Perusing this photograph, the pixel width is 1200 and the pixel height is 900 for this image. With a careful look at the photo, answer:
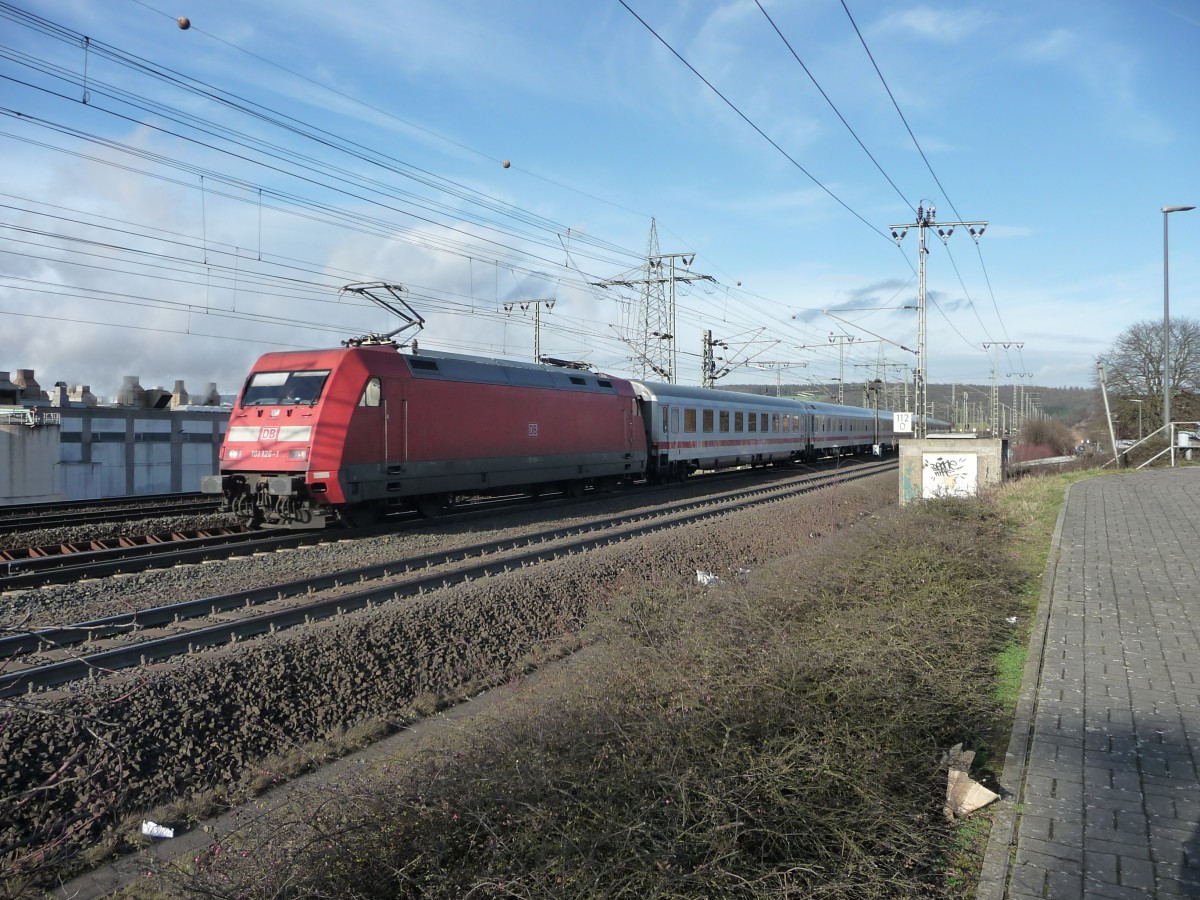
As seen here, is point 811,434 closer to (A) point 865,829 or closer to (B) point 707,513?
(B) point 707,513

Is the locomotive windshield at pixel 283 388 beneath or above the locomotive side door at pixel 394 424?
above

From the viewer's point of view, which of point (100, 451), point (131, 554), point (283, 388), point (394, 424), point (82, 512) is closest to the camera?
point (131, 554)

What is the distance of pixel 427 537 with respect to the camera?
1429cm

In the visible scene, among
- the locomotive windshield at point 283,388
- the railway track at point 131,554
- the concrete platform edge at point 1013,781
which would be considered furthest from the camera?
the locomotive windshield at point 283,388

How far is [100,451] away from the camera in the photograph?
25.1m

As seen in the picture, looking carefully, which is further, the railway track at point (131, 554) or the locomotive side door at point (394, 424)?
the locomotive side door at point (394, 424)

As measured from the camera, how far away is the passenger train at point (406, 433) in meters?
13.7

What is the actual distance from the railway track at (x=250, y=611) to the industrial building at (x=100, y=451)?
1670 centimetres

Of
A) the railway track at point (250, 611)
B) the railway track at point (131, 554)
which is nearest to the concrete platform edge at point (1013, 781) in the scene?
the railway track at point (250, 611)

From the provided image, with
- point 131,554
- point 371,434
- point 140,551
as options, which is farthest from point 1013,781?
point 140,551

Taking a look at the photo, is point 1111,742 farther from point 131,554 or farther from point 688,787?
point 131,554

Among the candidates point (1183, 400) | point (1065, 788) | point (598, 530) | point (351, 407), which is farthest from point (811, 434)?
point (1065, 788)

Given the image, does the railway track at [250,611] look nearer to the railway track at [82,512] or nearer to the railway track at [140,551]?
the railway track at [140,551]

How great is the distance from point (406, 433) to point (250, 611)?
644 centimetres
